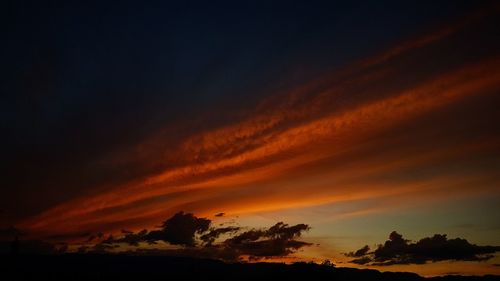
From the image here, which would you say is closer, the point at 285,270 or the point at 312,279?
the point at 312,279

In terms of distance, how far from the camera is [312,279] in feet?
406

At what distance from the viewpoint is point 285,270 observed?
464 ft

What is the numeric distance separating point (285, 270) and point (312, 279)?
62.0ft
